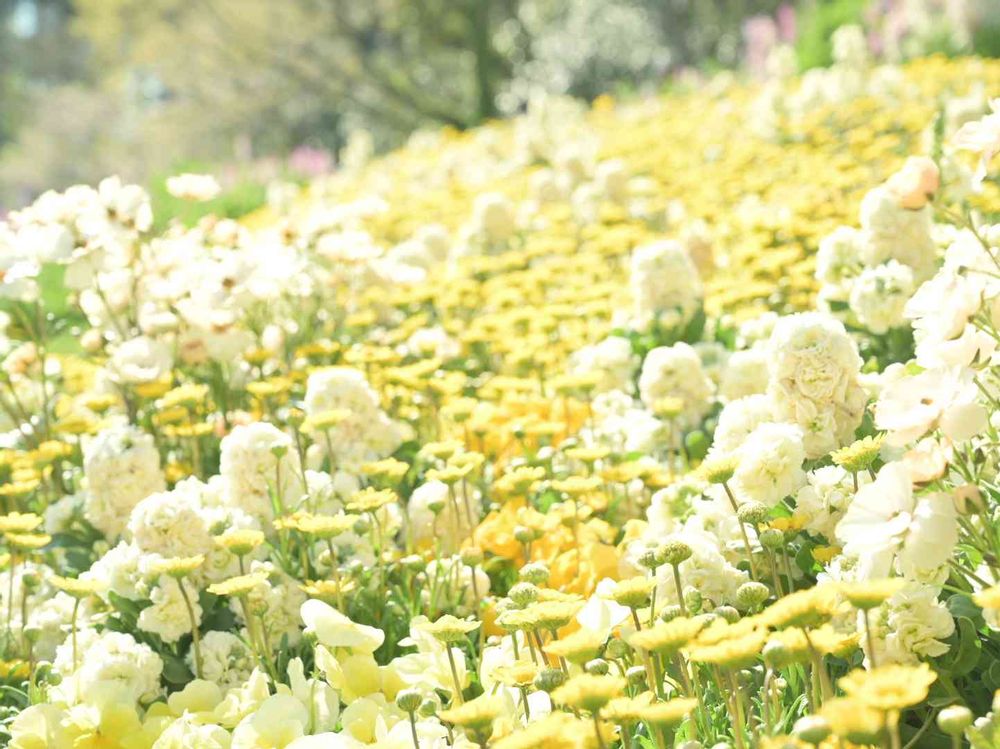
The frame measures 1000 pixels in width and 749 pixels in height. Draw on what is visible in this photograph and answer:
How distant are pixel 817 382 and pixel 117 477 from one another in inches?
63.2

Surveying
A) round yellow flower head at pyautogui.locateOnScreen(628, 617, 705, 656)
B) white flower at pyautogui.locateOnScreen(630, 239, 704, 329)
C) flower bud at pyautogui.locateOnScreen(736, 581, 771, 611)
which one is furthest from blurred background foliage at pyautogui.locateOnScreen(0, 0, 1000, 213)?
round yellow flower head at pyautogui.locateOnScreen(628, 617, 705, 656)

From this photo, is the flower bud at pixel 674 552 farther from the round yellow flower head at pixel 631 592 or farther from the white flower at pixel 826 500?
the white flower at pixel 826 500

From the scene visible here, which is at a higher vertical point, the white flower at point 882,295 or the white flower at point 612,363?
the white flower at point 882,295

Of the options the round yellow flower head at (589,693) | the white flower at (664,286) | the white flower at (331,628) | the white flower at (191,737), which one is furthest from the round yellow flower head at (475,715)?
the white flower at (664,286)

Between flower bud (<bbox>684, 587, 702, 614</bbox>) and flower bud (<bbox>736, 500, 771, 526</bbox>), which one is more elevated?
flower bud (<bbox>736, 500, 771, 526</bbox>)

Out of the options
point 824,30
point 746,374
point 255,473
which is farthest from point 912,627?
point 824,30

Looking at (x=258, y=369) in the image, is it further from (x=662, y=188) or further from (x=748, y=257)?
(x=662, y=188)

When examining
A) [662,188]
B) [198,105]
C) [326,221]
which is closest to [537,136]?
[662,188]

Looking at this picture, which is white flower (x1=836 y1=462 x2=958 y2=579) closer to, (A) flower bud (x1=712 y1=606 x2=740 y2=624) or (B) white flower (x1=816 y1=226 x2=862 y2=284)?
(A) flower bud (x1=712 y1=606 x2=740 y2=624)

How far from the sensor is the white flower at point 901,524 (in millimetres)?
1562

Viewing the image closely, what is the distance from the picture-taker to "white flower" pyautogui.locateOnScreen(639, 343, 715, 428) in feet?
10.2

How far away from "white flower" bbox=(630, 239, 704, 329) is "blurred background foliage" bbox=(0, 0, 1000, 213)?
23.8 ft

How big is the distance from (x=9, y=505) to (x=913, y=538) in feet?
8.31

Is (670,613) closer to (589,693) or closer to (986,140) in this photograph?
(589,693)
